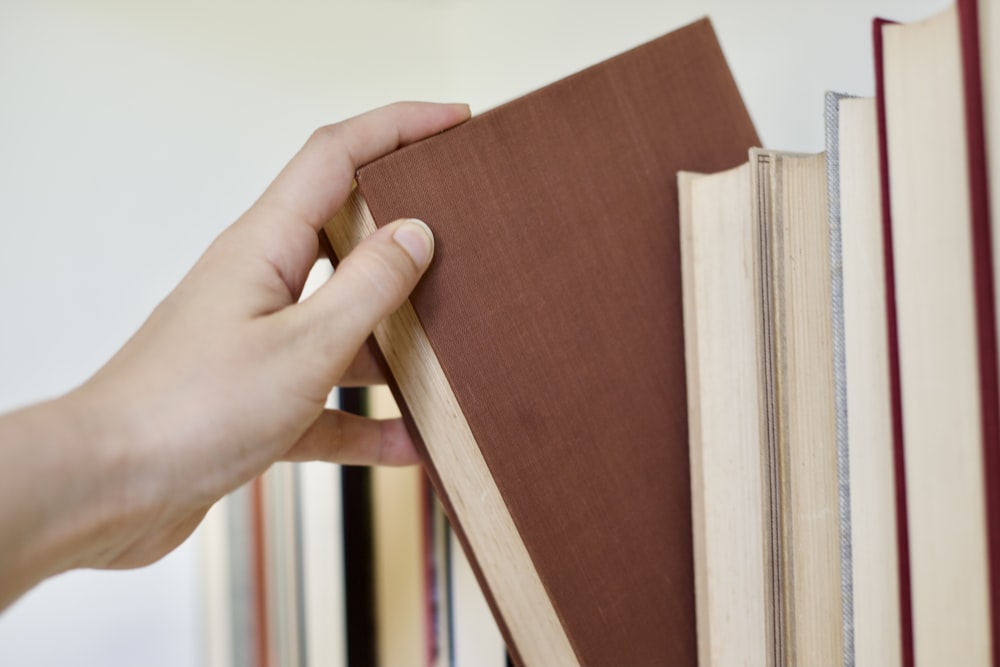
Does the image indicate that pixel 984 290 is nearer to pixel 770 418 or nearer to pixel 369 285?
pixel 770 418

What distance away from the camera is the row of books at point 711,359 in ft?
1.12

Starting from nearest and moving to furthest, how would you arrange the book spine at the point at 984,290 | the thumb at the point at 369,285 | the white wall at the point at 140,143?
the book spine at the point at 984,290, the thumb at the point at 369,285, the white wall at the point at 140,143

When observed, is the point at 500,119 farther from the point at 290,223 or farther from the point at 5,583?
the point at 5,583

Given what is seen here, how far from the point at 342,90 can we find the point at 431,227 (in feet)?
1.98

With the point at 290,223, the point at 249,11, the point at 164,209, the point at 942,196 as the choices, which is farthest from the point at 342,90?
the point at 942,196

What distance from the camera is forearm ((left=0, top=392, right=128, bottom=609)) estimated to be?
A: 372 millimetres

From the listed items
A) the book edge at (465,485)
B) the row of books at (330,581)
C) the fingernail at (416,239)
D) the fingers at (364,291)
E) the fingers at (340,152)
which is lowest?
the row of books at (330,581)

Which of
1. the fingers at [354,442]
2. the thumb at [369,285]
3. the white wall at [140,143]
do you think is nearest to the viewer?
the thumb at [369,285]

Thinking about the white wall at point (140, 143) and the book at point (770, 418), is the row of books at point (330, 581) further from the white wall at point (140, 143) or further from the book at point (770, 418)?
the book at point (770, 418)

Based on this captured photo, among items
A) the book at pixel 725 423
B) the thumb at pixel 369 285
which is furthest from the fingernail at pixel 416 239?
the book at pixel 725 423

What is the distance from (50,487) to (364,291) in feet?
0.63

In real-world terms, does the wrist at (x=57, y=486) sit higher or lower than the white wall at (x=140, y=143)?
lower

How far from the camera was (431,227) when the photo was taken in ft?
1.52

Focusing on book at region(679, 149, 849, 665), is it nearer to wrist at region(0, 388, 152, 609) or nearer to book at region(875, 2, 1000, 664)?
book at region(875, 2, 1000, 664)
